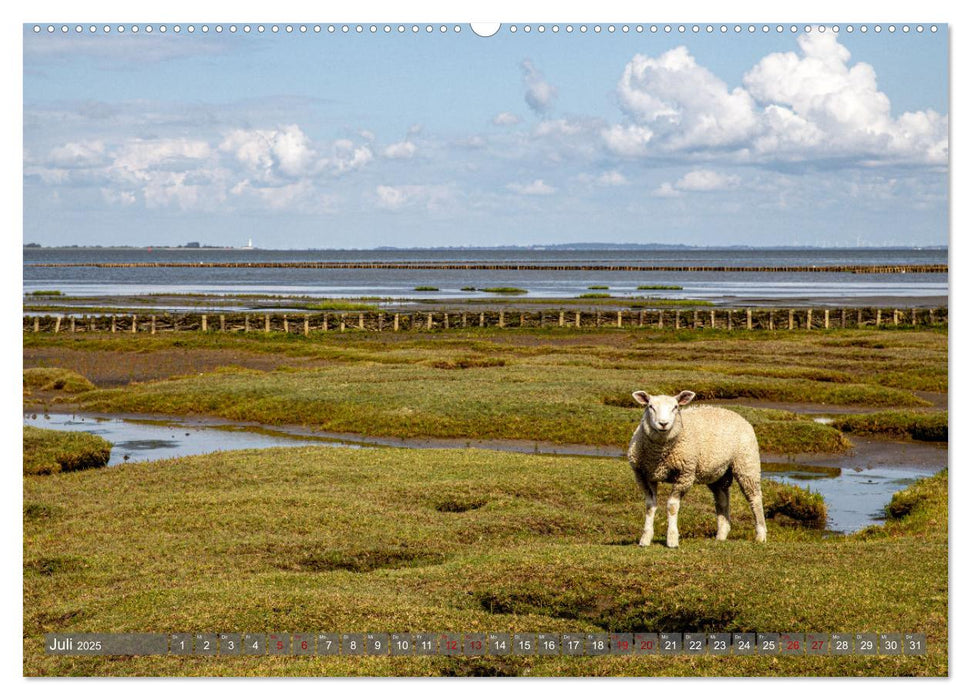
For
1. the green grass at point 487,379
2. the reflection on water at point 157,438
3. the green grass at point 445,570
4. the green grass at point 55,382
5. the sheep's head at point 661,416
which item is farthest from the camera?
the green grass at point 55,382

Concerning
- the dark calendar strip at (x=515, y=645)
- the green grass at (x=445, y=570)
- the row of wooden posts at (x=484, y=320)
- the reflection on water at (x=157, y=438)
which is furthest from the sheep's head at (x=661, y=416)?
the row of wooden posts at (x=484, y=320)

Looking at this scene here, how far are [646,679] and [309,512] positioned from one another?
1150cm

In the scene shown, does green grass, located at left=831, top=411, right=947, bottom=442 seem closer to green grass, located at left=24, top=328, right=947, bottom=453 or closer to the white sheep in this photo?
green grass, located at left=24, top=328, right=947, bottom=453

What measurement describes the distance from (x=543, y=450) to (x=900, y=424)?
12331 millimetres

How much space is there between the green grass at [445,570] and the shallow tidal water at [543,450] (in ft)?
10.5

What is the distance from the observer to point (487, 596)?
47.7 ft

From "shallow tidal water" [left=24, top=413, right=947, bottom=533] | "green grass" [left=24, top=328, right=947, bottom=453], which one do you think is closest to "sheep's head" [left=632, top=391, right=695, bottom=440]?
"shallow tidal water" [left=24, top=413, right=947, bottom=533]

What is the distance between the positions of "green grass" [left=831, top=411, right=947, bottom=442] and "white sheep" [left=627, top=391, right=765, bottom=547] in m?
20.4

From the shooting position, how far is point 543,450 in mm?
33500

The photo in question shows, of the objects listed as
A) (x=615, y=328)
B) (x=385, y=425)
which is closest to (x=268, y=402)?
(x=385, y=425)

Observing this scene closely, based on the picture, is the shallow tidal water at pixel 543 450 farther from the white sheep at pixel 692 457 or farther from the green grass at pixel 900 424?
the white sheep at pixel 692 457

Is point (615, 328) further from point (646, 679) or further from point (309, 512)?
point (646, 679)

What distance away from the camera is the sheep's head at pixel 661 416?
14.5 meters

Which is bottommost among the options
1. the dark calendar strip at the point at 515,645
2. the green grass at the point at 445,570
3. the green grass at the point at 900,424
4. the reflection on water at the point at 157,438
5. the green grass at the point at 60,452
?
the reflection on water at the point at 157,438
